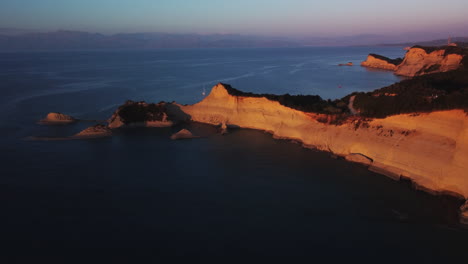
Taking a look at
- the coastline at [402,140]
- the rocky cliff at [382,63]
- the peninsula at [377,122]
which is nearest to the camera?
the coastline at [402,140]

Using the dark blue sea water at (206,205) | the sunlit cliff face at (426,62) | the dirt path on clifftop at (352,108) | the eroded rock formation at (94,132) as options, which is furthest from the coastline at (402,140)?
the sunlit cliff face at (426,62)

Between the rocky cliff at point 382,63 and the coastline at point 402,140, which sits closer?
the coastline at point 402,140

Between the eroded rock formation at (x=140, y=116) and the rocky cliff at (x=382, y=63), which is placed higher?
the rocky cliff at (x=382, y=63)

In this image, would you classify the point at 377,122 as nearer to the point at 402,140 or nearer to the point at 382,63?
the point at 402,140

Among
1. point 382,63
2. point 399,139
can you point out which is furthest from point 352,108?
point 382,63

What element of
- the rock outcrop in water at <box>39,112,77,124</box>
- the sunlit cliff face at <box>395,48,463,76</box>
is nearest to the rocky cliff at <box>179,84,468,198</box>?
the rock outcrop in water at <box>39,112,77,124</box>

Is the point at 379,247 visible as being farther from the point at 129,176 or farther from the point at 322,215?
the point at 129,176

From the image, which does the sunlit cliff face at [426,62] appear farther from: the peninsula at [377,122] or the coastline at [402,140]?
the coastline at [402,140]
